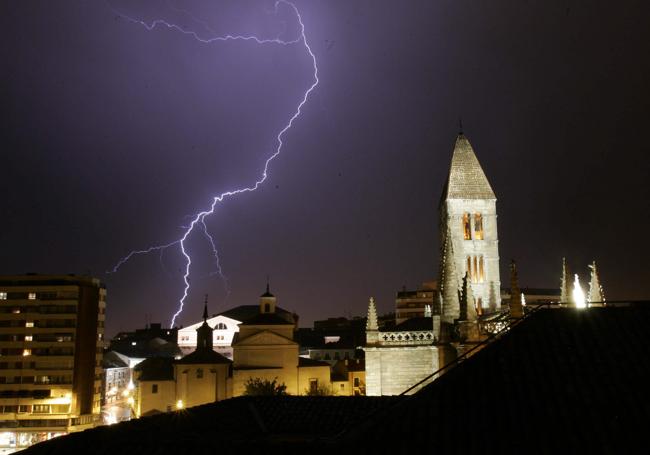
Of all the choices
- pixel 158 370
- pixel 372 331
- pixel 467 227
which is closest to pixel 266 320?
pixel 158 370

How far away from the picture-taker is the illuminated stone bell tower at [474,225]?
158 feet

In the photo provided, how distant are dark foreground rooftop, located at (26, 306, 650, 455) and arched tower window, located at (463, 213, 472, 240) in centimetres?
3853

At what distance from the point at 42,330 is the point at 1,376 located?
6520mm

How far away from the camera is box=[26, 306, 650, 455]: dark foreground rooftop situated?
8.45 meters

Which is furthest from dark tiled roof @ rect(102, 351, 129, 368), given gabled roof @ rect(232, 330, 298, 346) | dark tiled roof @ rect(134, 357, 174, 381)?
gabled roof @ rect(232, 330, 298, 346)

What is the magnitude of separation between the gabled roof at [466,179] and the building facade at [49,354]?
46.2 metres

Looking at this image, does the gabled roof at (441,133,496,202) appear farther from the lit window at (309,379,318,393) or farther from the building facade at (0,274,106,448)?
the building facade at (0,274,106,448)

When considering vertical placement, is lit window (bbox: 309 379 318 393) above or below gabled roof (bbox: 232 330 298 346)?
below

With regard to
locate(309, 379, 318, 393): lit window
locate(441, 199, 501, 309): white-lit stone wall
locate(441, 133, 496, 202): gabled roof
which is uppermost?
locate(441, 133, 496, 202): gabled roof

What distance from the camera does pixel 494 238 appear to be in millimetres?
48938

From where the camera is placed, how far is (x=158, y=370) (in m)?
65.1

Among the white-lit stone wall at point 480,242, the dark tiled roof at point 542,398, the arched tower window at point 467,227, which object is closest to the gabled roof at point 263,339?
the white-lit stone wall at point 480,242

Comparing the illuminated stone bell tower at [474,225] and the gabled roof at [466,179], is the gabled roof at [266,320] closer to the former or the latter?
the illuminated stone bell tower at [474,225]

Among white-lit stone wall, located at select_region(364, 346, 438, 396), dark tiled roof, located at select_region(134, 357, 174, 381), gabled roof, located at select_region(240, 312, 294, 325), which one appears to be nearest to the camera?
white-lit stone wall, located at select_region(364, 346, 438, 396)
